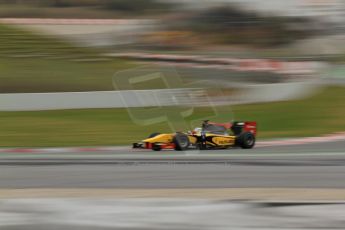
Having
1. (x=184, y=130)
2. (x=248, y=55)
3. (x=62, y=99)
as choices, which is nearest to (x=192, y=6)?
(x=248, y=55)

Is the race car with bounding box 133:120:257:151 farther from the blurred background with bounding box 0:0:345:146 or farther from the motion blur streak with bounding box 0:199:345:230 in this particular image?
the motion blur streak with bounding box 0:199:345:230

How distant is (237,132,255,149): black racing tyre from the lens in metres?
12.3

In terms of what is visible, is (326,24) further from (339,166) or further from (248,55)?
(339,166)

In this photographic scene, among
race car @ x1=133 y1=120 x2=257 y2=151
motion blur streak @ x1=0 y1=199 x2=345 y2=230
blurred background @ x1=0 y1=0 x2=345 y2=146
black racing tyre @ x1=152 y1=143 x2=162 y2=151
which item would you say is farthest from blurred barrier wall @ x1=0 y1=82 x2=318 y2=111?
motion blur streak @ x1=0 y1=199 x2=345 y2=230

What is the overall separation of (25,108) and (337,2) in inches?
807

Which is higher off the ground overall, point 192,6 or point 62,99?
point 192,6

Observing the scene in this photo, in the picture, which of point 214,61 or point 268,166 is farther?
point 214,61

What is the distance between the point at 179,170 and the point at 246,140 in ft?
13.7

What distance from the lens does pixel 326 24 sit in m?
32.9

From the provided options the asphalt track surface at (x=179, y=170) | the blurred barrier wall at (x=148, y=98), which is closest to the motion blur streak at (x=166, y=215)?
the asphalt track surface at (x=179, y=170)

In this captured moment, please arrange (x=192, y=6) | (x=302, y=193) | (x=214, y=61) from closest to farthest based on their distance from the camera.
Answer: (x=302, y=193) < (x=214, y=61) < (x=192, y=6)

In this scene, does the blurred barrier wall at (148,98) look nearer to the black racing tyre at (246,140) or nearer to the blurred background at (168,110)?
the blurred background at (168,110)

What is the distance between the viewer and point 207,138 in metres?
12.0

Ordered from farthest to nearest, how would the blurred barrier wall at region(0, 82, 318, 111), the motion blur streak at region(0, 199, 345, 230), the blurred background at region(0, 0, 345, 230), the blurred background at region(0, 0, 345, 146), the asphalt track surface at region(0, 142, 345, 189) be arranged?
the blurred background at region(0, 0, 345, 146), the blurred barrier wall at region(0, 82, 318, 111), the asphalt track surface at region(0, 142, 345, 189), the blurred background at region(0, 0, 345, 230), the motion blur streak at region(0, 199, 345, 230)
